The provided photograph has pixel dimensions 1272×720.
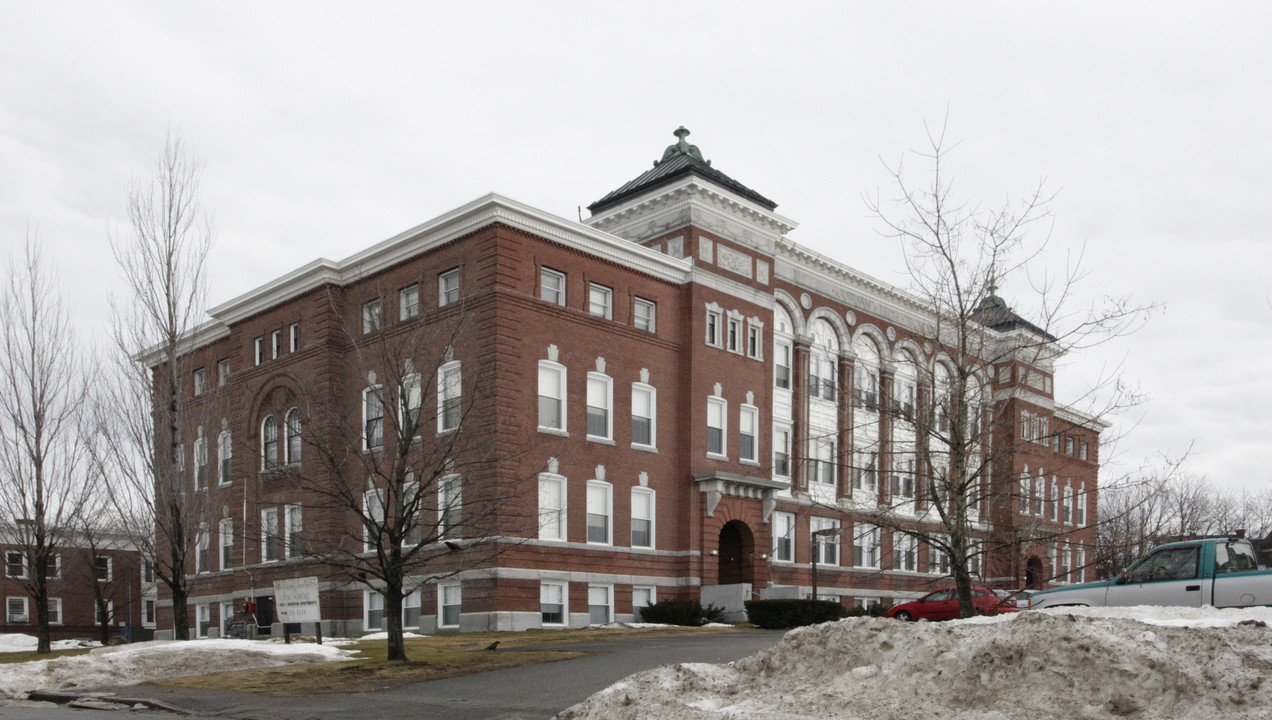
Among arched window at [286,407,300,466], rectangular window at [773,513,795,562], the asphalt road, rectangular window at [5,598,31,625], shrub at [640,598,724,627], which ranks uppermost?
arched window at [286,407,300,466]

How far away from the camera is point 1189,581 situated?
63.0 ft

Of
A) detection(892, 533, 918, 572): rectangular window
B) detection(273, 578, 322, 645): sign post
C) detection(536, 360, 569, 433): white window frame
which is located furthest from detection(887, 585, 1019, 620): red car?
detection(273, 578, 322, 645): sign post

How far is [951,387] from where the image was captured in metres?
19.3

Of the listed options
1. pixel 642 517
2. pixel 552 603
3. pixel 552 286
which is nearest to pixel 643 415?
pixel 642 517

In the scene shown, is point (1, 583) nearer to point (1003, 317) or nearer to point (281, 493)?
point (281, 493)

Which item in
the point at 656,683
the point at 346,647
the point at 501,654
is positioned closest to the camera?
the point at 656,683

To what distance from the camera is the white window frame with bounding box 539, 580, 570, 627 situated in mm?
36844

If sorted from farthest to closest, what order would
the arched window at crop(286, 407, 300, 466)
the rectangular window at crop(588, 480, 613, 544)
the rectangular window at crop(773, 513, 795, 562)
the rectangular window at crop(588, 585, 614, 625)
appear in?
the rectangular window at crop(773, 513, 795, 562), the arched window at crop(286, 407, 300, 466), the rectangular window at crop(588, 480, 613, 544), the rectangular window at crop(588, 585, 614, 625)

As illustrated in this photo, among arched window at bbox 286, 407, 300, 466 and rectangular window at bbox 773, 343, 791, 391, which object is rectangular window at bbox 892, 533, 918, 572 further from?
arched window at bbox 286, 407, 300, 466

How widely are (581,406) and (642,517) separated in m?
4.74

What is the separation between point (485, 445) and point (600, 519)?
834 centimetres

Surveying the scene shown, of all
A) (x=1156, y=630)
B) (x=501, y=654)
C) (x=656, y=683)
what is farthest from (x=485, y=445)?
(x=1156, y=630)

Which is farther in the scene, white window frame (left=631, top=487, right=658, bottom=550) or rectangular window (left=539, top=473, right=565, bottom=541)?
white window frame (left=631, top=487, right=658, bottom=550)

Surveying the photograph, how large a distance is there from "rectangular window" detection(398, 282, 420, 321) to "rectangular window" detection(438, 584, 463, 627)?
9144mm
